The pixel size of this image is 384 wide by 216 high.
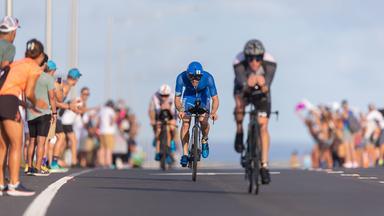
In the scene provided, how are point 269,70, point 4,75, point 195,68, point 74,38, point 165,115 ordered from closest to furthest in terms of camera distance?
1. point 4,75
2. point 269,70
3. point 195,68
4. point 165,115
5. point 74,38

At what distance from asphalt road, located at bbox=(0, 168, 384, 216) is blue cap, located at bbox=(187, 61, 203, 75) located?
65.2 inches

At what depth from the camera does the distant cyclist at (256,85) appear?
16781mm

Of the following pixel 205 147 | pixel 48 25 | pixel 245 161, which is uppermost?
pixel 48 25

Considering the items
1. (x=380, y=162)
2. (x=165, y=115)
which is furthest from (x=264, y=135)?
(x=380, y=162)

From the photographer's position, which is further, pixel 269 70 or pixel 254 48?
pixel 269 70

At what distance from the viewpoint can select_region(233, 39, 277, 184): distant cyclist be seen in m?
16.8

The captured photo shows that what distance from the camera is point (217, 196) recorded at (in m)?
16.6

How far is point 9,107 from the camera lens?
15719 millimetres

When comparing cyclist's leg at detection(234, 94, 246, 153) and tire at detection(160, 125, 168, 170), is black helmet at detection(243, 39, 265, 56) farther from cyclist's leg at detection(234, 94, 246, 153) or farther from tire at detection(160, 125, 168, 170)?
tire at detection(160, 125, 168, 170)

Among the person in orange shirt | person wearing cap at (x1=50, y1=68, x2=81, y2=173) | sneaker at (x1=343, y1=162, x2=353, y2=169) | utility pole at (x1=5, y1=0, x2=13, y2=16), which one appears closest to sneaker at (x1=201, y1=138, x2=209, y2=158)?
person wearing cap at (x1=50, y1=68, x2=81, y2=173)

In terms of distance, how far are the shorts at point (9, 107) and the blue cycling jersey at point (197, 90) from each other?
5374mm

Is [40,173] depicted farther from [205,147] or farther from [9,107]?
[9,107]

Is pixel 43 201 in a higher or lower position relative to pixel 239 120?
lower

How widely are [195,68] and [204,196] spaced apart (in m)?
4.29
